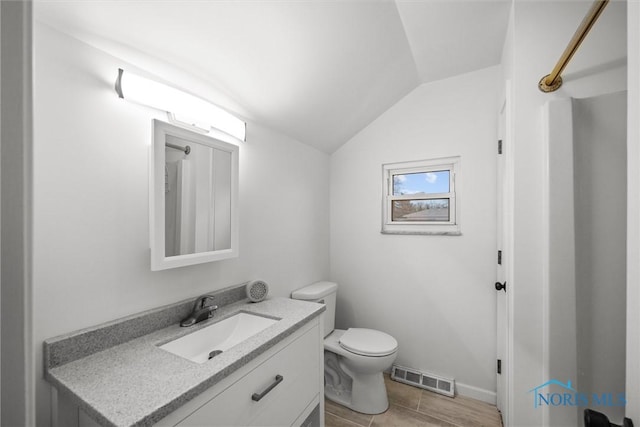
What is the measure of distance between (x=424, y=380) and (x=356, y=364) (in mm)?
715

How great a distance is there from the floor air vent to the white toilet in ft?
1.06

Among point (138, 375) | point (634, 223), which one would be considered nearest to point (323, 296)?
point (138, 375)

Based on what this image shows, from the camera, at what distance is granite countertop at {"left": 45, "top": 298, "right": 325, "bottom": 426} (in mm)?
692

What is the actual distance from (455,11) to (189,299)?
207 cm

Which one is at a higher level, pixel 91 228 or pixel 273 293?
pixel 91 228

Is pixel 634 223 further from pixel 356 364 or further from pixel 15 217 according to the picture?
pixel 356 364

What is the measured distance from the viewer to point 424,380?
6.99ft

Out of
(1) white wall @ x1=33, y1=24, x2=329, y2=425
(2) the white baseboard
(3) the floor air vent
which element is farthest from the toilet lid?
(1) white wall @ x1=33, y1=24, x2=329, y2=425

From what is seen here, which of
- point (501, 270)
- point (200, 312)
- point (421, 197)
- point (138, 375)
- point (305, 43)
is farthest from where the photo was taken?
point (421, 197)

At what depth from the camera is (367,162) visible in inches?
96.6

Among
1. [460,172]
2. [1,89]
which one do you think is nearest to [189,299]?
[1,89]

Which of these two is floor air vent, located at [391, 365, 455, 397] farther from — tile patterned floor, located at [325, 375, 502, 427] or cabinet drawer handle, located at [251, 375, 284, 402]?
cabinet drawer handle, located at [251, 375, 284, 402]

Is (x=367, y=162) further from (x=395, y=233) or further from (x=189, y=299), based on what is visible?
(x=189, y=299)

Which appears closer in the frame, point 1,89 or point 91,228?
point 1,89
